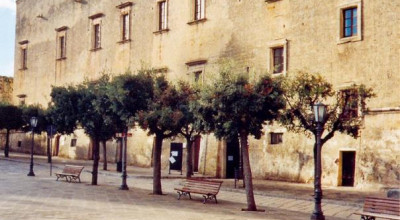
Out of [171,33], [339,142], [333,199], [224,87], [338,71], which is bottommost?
[333,199]

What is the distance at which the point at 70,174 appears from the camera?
2294cm

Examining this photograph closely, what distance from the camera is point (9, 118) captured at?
38.1 metres

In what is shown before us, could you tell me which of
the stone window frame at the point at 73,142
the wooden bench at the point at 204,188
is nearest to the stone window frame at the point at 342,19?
the wooden bench at the point at 204,188

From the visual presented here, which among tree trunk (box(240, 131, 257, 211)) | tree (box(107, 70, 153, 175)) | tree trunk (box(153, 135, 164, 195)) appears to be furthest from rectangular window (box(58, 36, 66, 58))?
tree trunk (box(240, 131, 257, 211))

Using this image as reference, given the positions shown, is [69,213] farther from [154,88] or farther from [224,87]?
[154,88]

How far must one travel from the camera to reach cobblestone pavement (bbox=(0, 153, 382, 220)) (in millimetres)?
12836

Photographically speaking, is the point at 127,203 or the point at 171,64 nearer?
the point at 127,203

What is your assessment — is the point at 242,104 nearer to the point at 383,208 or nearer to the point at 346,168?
the point at 383,208

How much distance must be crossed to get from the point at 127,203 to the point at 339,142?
417 inches

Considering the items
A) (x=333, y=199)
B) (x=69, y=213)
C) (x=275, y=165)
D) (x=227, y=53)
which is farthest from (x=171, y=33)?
(x=69, y=213)

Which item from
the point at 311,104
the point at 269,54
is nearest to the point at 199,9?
the point at 269,54

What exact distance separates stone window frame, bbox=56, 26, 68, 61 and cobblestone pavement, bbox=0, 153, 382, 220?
810 inches

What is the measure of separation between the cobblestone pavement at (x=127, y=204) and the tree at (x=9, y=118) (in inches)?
665

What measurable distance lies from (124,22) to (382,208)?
26.2m
